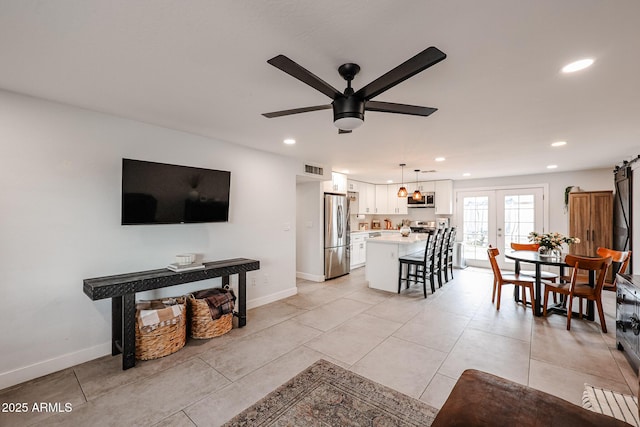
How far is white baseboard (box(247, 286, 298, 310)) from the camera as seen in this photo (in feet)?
13.4

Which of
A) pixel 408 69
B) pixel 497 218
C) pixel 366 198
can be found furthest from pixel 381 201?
pixel 408 69

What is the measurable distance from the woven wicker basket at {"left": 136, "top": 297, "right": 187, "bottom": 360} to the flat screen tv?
3.22 ft

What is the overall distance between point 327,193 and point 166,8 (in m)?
4.54

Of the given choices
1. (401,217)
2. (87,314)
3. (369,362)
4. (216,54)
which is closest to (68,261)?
(87,314)

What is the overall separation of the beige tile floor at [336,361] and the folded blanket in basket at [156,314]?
34 cm

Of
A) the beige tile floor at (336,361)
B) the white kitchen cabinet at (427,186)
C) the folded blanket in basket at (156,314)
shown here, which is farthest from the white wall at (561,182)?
the folded blanket in basket at (156,314)

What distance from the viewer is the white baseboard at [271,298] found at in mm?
4082

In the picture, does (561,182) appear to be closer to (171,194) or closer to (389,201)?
(389,201)

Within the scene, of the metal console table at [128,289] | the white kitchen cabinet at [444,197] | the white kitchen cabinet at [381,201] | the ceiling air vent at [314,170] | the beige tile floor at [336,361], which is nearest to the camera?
the beige tile floor at [336,361]

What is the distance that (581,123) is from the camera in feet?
9.64

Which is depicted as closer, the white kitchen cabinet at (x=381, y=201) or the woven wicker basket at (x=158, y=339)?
the woven wicker basket at (x=158, y=339)

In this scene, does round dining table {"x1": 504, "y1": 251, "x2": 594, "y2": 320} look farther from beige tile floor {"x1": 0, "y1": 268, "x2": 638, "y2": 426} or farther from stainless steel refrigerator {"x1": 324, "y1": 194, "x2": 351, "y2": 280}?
stainless steel refrigerator {"x1": 324, "y1": 194, "x2": 351, "y2": 280}

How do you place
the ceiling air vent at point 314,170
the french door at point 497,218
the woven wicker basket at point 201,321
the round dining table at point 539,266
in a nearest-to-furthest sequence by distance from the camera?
the woven wicker basket at point 201,321, the round dining table at point 539,266, the ceiling air vent at point 314,170, the french door at point 497,218

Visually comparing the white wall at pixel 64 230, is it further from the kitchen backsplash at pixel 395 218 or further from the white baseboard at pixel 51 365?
the kitchen backsplash at pixel 395 218
